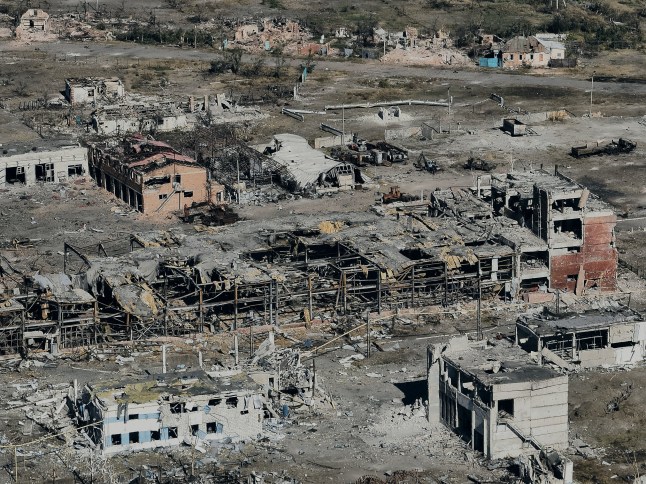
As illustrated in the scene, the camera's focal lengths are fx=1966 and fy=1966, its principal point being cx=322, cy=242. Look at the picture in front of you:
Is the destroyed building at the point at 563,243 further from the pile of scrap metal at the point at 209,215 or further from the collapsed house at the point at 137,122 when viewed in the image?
the collapsed house at the point at 137,122

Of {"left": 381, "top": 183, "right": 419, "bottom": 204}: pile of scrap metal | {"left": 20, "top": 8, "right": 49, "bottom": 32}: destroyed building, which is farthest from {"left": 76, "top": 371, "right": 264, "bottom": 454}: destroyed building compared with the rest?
{"left": 20, "top": 8, "right": 49, "bottom": 32}: destroyed building

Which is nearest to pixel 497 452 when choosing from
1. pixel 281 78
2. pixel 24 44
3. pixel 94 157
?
pixel 94 157

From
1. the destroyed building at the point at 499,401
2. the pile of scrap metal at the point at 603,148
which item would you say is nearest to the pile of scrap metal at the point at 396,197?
the pile of scrap metal at the point at 603,148

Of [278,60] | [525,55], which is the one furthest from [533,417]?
[525,55]

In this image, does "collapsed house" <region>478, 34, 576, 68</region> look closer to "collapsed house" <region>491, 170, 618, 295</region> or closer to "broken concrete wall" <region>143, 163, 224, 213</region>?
"broken concrete wall" <region>143, 163, 224, 213</region>

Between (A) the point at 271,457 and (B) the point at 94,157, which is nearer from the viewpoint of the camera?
(A) the point at 271,457

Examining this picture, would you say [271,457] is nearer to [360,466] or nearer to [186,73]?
[360,466]
